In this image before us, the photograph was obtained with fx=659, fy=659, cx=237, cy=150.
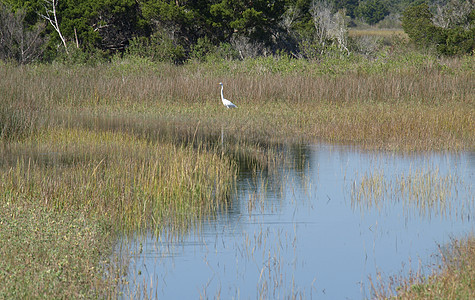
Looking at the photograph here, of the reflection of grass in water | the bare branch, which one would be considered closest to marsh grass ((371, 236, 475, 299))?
the reflection of grass in water

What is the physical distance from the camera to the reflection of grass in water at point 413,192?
8.81 meters

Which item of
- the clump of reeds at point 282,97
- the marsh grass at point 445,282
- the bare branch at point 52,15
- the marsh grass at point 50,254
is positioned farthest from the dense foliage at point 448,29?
the marsh grass at point 50,254

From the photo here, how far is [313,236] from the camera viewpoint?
7.84 metres

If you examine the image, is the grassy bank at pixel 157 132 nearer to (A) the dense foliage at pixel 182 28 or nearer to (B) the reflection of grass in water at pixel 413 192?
(B) the reflection of grass in water at pixel 413 192

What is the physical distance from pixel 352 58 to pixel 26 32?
54.2 ft

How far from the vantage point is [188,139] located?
14.4 meters

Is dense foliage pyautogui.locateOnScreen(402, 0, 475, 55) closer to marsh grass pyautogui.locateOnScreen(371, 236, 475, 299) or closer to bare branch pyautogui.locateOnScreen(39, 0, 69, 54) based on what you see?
bare branch pyautogui.locateOnScreen(39, 0, 69, 54)

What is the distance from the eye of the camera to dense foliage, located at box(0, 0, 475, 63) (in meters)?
31.8

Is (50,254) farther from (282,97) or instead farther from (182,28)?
(182,28)

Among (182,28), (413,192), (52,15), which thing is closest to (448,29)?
(182,28)

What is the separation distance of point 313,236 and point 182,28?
28998mm

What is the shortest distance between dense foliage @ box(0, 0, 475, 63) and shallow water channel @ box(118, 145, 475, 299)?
21616 millimetres

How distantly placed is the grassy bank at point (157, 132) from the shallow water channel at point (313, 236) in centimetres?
53

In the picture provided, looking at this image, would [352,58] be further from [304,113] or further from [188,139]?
[188,139]
